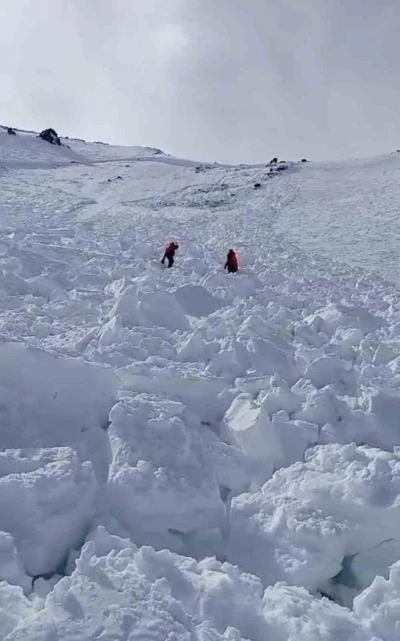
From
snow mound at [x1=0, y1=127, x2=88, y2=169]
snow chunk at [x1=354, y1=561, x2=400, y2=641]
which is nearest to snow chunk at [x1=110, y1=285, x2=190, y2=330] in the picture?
snow chunk at [x1=354, y1=561, x2=400, y2=641]

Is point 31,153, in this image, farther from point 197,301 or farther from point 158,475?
point 158,475

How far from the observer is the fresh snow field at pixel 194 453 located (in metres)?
3.91

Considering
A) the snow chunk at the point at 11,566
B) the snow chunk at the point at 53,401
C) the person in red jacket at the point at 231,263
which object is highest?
the person in red jacket at the point at 231,263

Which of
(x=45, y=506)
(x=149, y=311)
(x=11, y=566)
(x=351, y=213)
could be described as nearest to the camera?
(x=11, y=566)

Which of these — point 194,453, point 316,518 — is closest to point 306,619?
point 316,518

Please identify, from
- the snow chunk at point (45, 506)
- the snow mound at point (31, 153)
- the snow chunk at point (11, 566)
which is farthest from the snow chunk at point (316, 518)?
the snow mound at point (31, 153)

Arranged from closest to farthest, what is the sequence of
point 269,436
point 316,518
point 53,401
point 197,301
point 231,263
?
point 316,518 < point 269,436 < point 53,401 < point 197,301 < point 231,263

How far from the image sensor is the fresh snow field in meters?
3.91

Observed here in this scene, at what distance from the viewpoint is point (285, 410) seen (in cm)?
642

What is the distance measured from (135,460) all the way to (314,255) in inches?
441

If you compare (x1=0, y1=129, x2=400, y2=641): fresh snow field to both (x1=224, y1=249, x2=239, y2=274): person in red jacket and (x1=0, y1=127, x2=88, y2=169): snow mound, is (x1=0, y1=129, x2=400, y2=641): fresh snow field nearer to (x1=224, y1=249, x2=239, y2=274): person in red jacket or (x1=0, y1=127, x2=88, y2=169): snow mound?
(x1=224, y1=249, x2=239, y2=274): person in red jacket

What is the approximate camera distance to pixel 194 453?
5.49 metres

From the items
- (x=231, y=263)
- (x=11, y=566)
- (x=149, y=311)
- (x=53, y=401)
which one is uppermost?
(x=231, y=263)

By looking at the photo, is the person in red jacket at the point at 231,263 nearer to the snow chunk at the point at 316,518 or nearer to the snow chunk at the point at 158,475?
the snow chunk at the point at 158,475
